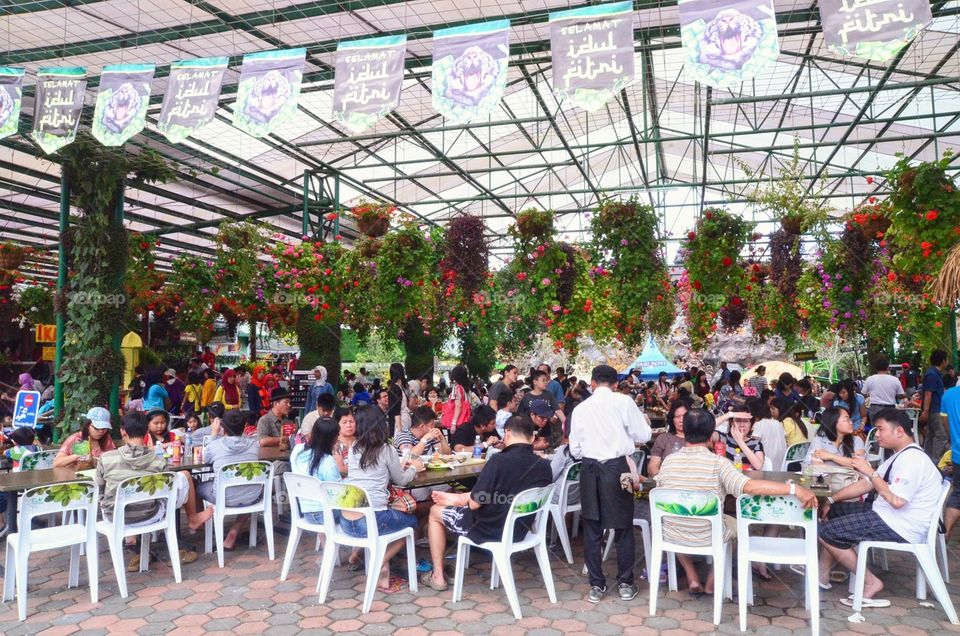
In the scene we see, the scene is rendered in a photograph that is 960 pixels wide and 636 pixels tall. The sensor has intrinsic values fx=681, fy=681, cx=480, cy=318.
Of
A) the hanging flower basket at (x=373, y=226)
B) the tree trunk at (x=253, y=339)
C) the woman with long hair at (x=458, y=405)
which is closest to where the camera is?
the woman with long hair at (x=458, y=405)

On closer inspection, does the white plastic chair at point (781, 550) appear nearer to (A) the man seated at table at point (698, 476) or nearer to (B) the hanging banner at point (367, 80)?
(A) the man seated at table at point (698, 476)

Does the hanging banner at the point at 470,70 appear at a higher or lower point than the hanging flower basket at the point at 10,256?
higher

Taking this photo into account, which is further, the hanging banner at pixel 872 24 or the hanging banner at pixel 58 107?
the hanging banner at pixel 58 107

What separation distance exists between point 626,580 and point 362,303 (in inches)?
229

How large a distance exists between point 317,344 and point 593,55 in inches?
325

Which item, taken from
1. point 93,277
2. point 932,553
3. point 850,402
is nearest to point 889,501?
point 932,553

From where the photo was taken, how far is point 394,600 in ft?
13.8

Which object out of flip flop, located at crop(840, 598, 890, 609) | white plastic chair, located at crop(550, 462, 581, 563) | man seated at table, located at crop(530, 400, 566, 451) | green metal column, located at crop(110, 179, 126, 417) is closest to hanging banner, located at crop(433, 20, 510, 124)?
man seated at table, located at crop(530, 400, 566, 451)

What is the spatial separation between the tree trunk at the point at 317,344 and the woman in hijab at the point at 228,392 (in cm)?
131

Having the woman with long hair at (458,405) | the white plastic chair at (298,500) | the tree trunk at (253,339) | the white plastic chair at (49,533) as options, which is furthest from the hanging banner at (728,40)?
the tree trunk at (253,339)

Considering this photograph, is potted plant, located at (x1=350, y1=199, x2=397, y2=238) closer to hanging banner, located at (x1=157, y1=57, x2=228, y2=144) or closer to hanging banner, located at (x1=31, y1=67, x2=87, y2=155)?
hanging banner, located at (x1=157, y1=57, x2=228, y2=144)

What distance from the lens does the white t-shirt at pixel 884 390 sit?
8.71 meters

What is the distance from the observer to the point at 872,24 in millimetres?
4008

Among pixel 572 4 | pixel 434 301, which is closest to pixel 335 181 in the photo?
pixel 434 301
